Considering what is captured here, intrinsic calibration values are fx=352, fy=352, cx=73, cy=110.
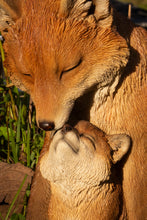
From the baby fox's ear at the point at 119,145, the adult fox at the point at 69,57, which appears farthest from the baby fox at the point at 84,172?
the adult fox at the point at 69,57

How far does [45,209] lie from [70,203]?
25 centimetres

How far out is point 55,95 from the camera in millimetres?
1287

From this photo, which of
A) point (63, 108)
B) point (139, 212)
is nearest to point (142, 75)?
point (63, 108)

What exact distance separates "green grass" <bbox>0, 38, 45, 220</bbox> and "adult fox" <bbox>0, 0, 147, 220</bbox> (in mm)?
998

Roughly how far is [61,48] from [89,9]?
0.62 feet

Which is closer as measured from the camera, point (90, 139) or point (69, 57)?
point (69, 57)

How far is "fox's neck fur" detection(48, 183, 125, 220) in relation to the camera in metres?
1.49

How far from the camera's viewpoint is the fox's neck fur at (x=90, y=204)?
149 centimetres

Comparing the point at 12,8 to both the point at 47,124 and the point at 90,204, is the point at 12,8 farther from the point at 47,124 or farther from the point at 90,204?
the point at 90,204

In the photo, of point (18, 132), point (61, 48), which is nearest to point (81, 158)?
point (61, 48)

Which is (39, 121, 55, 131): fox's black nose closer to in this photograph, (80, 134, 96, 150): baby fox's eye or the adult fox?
the adult fox

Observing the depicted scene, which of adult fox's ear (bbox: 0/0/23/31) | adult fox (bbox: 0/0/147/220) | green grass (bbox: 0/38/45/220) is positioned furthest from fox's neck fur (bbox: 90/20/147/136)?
green grass (bbox: 0/38/45/220)

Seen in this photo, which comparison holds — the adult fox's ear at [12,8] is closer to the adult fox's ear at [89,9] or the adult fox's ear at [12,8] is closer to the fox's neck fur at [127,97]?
the adult fox's ear at [89,9]

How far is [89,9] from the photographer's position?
1.30m
